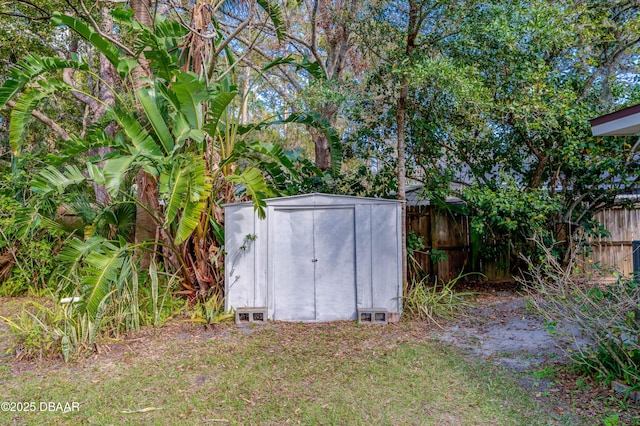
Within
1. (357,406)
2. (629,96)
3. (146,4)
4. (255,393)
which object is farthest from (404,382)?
(146,4)

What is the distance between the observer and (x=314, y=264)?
6.31 meters

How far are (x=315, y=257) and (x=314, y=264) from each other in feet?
0.36

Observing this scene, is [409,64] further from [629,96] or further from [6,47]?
[6,47]

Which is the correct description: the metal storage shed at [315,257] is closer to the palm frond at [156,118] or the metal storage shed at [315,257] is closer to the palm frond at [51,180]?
the palm frond at [156,118]

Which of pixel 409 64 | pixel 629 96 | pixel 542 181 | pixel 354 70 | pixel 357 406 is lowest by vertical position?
pixel 357 406

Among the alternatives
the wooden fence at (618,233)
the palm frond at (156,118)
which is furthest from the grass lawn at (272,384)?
the wooden fence at (618,233)

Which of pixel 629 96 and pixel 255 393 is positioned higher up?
pixel 629 96

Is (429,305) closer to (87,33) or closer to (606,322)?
(606,322)

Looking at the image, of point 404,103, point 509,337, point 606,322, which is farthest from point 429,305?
point 404,103

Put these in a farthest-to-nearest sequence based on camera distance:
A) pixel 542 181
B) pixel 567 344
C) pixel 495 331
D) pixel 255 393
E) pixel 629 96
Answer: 1. pixel 542 181
2. pixel 629 96
3. pixel 495 331
4. pixel 567 344
5. pixel 255 393

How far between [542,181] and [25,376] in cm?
854

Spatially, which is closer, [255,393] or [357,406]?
[357,406]

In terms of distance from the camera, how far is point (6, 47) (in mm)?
9344

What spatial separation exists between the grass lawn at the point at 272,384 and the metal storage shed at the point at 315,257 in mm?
804
